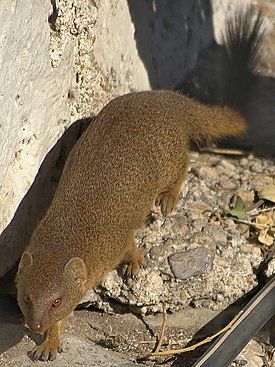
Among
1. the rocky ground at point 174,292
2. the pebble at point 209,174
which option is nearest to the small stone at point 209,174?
the pebble at point 209,174

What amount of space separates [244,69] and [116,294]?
130 centimetres

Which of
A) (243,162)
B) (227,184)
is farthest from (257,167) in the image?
(227,184)

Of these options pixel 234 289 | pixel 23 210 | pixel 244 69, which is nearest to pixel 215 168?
pixel 244 69

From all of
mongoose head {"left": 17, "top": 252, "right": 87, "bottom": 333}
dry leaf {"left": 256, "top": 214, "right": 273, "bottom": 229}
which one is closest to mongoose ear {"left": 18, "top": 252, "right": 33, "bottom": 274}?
mongoose head {"left": 17, "top": 252, "right": 87, "bottom": 333}

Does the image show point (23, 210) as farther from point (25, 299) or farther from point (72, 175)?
point (25, 299)

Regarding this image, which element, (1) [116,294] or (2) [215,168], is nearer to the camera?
(1) [116,294]

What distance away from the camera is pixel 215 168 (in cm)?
370

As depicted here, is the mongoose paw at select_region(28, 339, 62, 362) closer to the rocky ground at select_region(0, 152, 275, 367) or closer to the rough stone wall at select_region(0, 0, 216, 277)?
the rocky ground at select_region(0, 152, 275, 367)

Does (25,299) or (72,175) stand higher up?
(72,175)

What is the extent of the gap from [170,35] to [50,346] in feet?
6.97

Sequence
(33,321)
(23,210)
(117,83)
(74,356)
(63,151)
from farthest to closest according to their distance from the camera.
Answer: (117,83) → (63,151) → (23,210) → (74,356) → (33,321)

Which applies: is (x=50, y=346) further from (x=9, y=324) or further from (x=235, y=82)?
(x=235, y=82)

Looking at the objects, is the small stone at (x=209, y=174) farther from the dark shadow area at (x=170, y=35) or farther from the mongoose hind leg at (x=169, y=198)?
the dark shadow area at (x=170, y=35)

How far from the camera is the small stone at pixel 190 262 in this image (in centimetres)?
309
